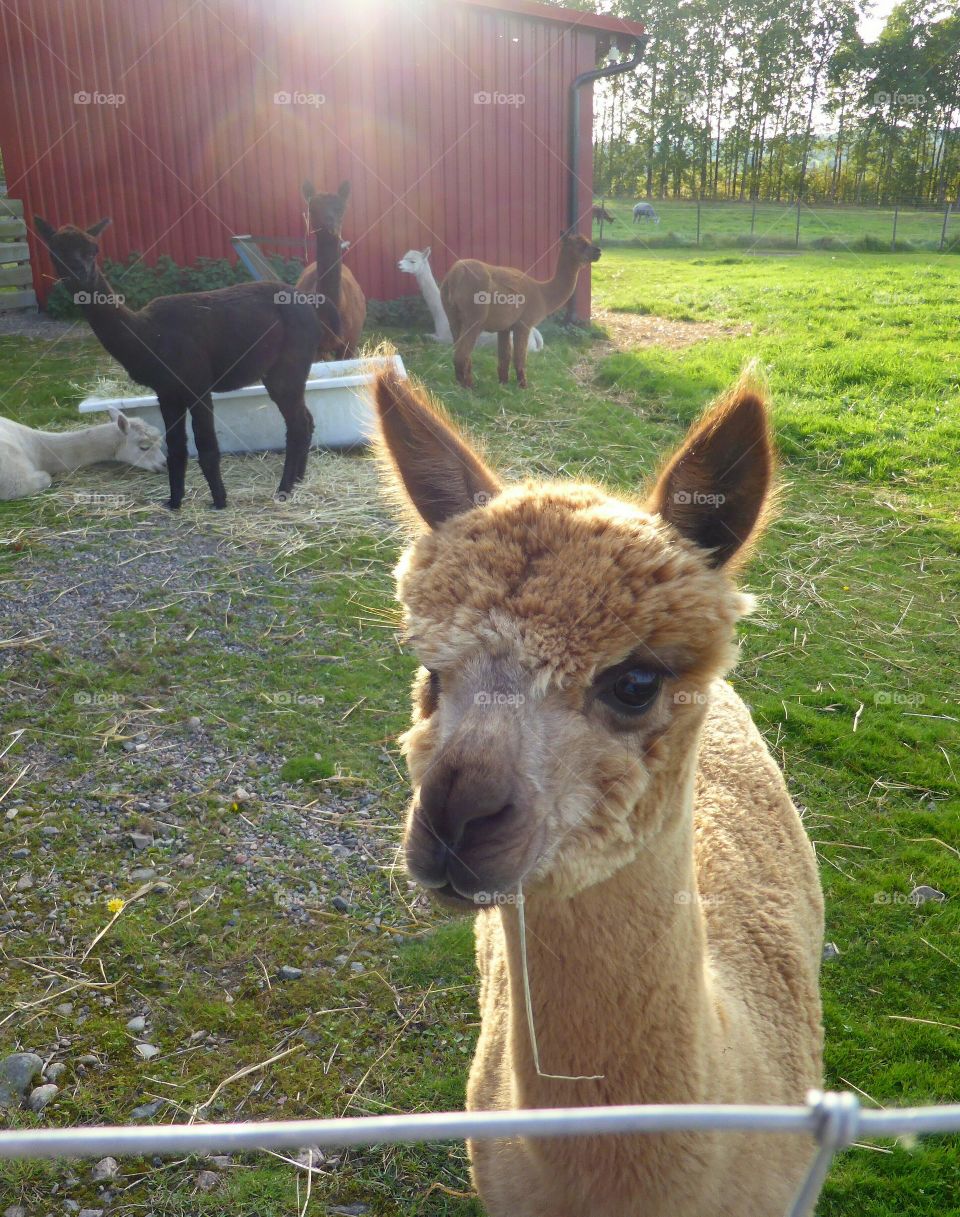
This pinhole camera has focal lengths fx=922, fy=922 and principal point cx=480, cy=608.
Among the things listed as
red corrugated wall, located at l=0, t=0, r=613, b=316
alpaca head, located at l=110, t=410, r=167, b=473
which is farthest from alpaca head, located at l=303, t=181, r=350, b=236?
red corrugated wall, located at l=0, t=0, r=613, b=316

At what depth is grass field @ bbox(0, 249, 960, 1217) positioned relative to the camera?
267cm

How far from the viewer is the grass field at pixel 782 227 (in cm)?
1998

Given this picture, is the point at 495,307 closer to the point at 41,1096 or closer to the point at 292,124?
the point at 292,124

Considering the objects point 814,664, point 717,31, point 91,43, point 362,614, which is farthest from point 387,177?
point 717,31

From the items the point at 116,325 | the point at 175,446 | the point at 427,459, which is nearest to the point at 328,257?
the point at 116,325

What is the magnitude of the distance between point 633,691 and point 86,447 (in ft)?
23.3

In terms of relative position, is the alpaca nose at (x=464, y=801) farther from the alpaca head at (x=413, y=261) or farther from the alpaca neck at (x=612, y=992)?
the alpaca head at (x=413, y=261)

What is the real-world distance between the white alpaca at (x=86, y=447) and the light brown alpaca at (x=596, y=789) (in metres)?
6.33

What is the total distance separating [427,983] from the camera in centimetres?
309

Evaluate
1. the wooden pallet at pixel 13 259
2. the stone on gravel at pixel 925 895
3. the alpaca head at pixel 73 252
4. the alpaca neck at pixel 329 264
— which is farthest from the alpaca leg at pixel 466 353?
the stone on gravel at pixel 925 895

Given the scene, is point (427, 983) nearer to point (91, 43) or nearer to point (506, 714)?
point (506, 714)

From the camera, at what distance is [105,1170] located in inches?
95.4

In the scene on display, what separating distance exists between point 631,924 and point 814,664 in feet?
11.8

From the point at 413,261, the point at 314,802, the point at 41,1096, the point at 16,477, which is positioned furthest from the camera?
the point at 413,261
